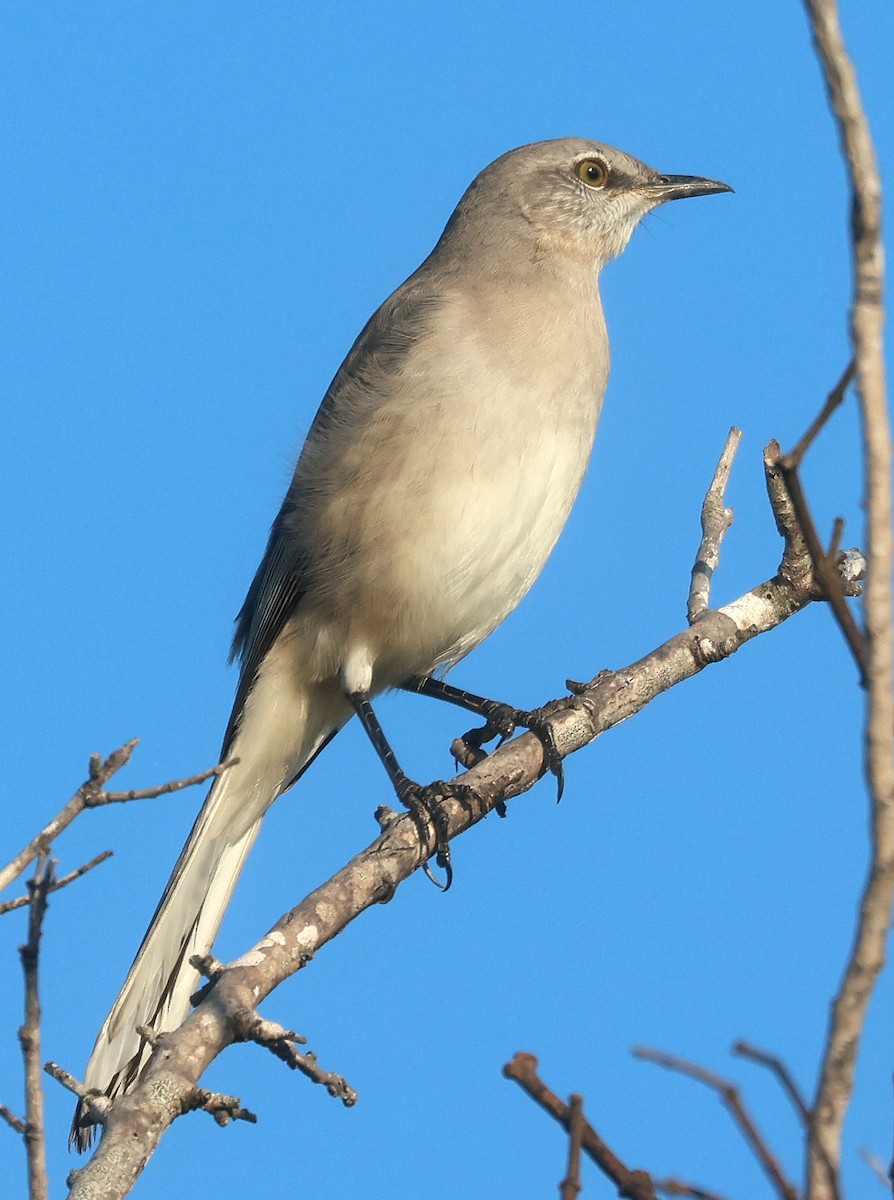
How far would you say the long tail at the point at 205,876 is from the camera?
4.32 meters

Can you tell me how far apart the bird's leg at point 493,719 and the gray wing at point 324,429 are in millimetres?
742

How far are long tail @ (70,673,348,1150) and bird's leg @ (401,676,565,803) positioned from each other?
44 cm

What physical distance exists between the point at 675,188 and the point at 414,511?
98.5 inches

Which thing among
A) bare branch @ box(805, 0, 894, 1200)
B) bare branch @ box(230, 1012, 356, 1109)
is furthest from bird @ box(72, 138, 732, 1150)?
bare branch @ box(805, 0, 894, 1200)

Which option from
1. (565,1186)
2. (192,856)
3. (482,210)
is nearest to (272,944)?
(192,856)

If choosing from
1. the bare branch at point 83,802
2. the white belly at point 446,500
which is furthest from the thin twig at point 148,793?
the white belly at point 446,500

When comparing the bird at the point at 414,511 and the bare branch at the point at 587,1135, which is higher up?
the bird at the point at 414,511

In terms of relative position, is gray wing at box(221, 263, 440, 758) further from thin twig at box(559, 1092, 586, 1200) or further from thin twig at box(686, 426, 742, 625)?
thin twig at box(559, 1092, 586, 1200)

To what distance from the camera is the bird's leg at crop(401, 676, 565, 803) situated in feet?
16.2

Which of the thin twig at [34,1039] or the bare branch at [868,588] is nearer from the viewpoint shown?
the bare branch at [868,588]

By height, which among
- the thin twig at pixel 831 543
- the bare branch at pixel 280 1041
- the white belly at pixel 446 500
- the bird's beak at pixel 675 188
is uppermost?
the bird's beak at pixel 675 188

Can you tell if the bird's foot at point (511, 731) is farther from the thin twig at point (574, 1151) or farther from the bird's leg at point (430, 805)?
the thin twig at point (574, 1151)

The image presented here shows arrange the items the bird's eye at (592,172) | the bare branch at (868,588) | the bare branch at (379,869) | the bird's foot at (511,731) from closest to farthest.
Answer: the bare branch at (868,588), the bare branch at (379,869), the bird's foot at (511,731), the bird's eye at (592,172)

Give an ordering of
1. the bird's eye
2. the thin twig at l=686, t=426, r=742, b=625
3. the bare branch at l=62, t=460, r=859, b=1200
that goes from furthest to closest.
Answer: the bird's eye, the thin twig at l=686, t=426, r=742, b=625, the bare branch at l=62, t=460, r=859, b=1200
